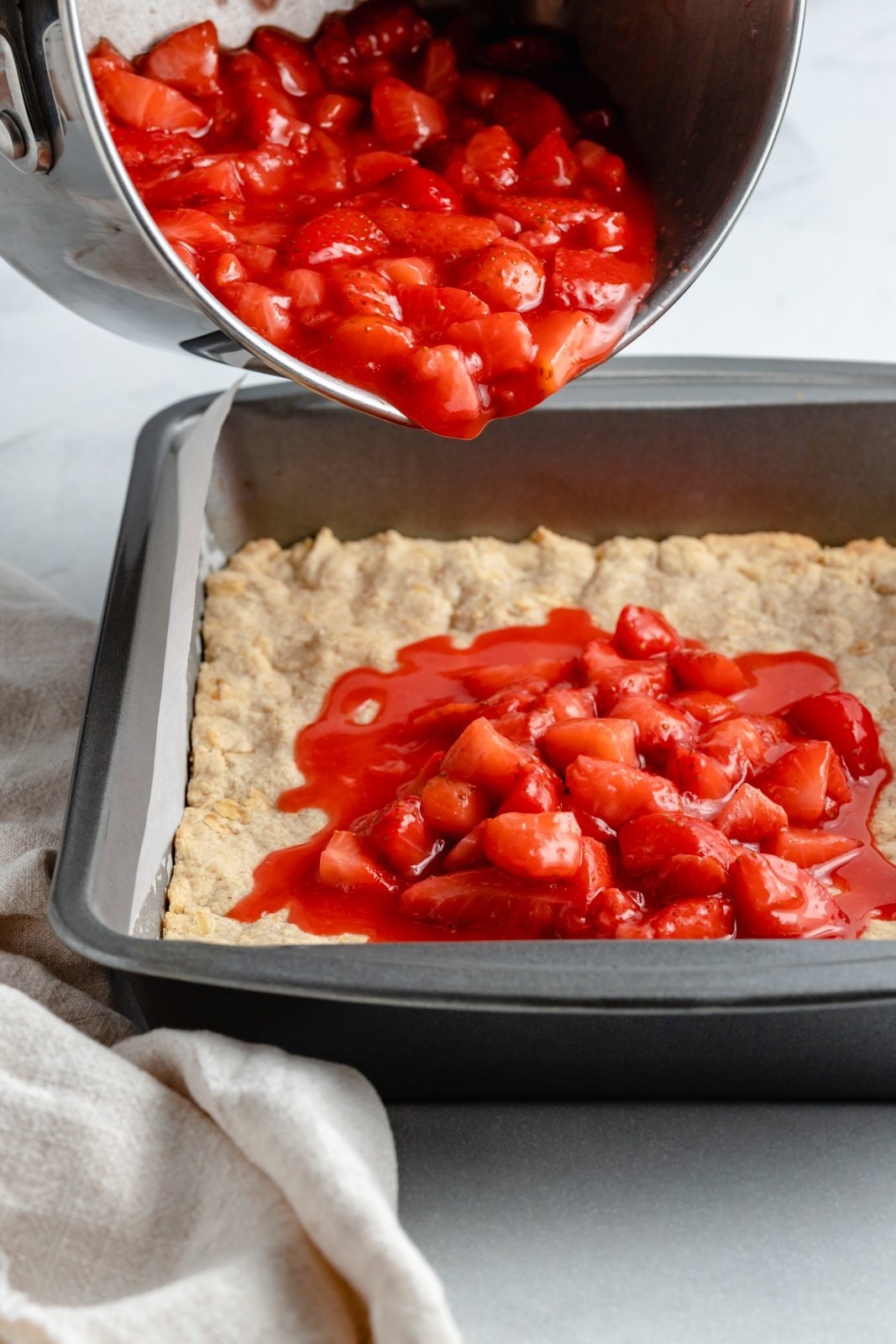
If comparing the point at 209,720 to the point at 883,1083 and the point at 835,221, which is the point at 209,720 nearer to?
the point at 883,1083

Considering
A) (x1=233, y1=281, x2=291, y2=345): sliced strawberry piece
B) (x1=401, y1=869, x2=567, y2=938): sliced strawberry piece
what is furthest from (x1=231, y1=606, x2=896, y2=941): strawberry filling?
(x1=233, y1=281, x2=291, y2=345): sliced strawberry piece

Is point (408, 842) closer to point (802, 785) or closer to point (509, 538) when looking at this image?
point (802, 785)

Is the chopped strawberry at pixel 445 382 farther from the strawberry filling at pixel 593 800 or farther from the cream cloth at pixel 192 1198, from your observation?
the cream cloth at pixel 192 1198

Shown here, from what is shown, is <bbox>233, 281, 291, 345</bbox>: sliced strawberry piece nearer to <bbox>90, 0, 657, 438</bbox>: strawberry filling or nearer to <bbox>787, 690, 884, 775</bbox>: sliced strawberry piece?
<bbox>90, 0, 657, 438</bbox>: strawberry filling

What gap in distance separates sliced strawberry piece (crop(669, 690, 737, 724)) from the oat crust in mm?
203

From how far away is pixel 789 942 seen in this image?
1.44 m

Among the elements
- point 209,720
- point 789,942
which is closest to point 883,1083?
point 789,942

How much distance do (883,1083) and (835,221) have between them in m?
2.36

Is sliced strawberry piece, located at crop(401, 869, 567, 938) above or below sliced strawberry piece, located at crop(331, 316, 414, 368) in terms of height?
below

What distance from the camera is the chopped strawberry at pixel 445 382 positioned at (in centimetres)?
164

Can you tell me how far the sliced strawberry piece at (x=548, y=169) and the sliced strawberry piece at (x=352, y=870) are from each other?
82cm

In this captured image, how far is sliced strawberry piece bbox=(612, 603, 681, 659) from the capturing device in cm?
214

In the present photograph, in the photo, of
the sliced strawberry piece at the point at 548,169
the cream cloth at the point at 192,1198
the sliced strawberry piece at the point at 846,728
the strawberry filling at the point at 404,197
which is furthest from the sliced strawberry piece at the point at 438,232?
the cream cloth at the point at 192,1198

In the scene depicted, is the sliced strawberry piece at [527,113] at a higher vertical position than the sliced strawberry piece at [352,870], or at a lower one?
higher
